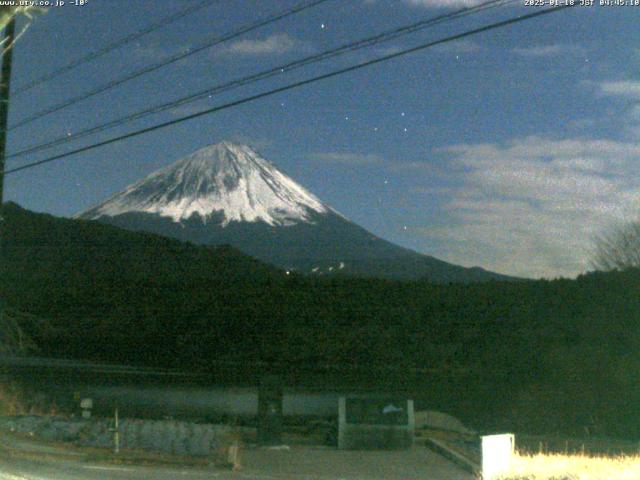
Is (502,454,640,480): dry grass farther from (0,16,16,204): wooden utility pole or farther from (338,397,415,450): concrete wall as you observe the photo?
(0,16,16,204): wooden utility pole

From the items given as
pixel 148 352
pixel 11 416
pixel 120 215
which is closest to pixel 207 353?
pixel 148 352

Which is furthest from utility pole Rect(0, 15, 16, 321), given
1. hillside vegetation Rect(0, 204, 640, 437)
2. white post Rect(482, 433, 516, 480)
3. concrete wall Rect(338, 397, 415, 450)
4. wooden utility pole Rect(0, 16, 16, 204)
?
hillside vegetation Rect(0, 204, 640, 437)

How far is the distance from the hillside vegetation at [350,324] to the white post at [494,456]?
23.0m

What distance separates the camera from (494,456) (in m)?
13.7

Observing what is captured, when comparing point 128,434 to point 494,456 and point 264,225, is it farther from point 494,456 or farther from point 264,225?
point 264,225

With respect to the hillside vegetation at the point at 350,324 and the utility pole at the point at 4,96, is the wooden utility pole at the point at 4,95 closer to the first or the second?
the utility pole at the point at 4,96

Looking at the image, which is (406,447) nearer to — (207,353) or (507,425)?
(507,425)

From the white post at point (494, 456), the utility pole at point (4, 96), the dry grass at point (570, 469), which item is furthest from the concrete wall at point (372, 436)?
the utility pole at point (4, 96)

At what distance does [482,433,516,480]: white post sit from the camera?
13.3 meters

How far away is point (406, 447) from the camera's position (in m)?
21.0

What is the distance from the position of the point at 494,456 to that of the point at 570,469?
130 cm

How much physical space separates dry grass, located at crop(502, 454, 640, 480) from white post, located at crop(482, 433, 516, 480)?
0.51ft

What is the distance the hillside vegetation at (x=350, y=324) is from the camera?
42413 mm

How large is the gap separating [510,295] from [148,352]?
75.2 feet
